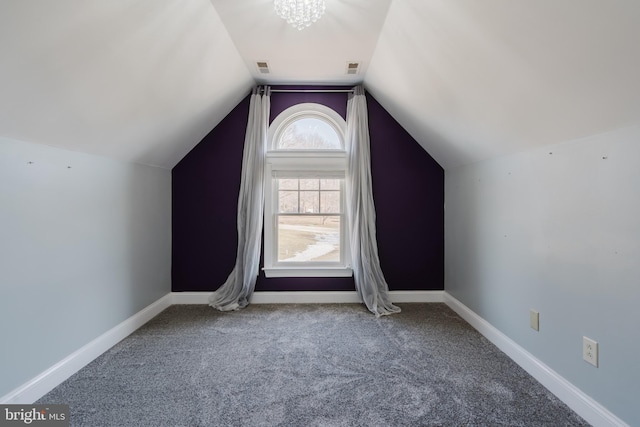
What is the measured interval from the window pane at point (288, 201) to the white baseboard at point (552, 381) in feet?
7.18

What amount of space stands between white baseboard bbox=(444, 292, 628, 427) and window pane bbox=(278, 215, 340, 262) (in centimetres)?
165

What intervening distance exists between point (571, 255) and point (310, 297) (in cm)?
246

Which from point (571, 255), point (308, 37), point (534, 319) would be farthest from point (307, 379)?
point (308, 37)

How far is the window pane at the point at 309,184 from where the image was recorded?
358 cm

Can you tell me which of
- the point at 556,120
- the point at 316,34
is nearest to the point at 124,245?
the point at 316,34

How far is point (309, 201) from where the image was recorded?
11.8ft

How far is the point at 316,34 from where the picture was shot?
7.75 feet

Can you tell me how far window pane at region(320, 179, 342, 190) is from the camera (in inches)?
141

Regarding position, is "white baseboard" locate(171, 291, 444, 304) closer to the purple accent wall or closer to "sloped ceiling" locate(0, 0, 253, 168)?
the purple accent wall

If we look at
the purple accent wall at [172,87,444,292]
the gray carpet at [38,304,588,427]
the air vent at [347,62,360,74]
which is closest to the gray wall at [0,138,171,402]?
the gray carpet at [38,304,588,427]

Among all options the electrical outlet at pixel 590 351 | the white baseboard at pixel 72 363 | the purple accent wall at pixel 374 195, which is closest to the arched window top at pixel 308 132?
the purple accent wall at pixel 374 195

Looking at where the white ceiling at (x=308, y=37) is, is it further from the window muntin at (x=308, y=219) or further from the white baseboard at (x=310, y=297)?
the white baseboard at (x=310, y=297)

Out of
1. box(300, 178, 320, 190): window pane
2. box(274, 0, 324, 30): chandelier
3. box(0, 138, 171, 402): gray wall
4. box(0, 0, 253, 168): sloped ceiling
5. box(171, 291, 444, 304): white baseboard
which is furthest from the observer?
box(300, 178, 320, 190): window pane

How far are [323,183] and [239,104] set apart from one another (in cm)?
133
